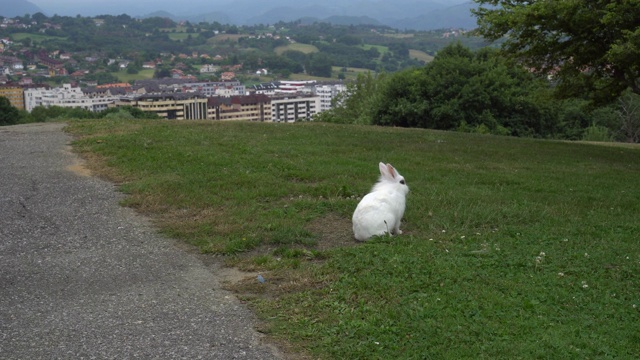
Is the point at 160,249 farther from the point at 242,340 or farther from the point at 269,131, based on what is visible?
the point at 269,131

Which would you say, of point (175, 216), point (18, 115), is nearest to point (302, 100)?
point (18, 115)

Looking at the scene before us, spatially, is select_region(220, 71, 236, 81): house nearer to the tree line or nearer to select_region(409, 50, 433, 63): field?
select_region(409, 50, 433, 63): field

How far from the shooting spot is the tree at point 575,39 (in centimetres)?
1489

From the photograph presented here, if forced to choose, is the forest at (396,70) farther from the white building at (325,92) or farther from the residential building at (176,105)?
the residential building at (176,105)

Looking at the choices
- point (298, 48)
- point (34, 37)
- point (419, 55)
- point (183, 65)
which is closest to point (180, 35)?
point (298, 48)

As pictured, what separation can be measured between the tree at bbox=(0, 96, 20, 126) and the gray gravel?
21744 millimetres

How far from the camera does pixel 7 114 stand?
31.5 m

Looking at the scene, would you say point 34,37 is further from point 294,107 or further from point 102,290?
point 102,290

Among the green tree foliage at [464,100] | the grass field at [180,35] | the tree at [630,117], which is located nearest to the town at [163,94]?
the green tree foliage at [464,100]

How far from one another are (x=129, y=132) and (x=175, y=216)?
815 cm

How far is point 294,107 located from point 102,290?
2345 inches

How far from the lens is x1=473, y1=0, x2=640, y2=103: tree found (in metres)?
14.9

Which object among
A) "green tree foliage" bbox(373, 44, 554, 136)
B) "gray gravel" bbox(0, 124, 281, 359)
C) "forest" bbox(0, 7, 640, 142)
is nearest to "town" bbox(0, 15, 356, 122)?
"forest" bbox(0, 7, 640, 142)

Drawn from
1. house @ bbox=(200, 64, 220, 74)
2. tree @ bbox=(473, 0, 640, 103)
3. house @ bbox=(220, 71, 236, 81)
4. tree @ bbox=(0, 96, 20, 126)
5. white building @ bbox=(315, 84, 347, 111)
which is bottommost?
house @ bbox=(220, 71, 236, 81)
